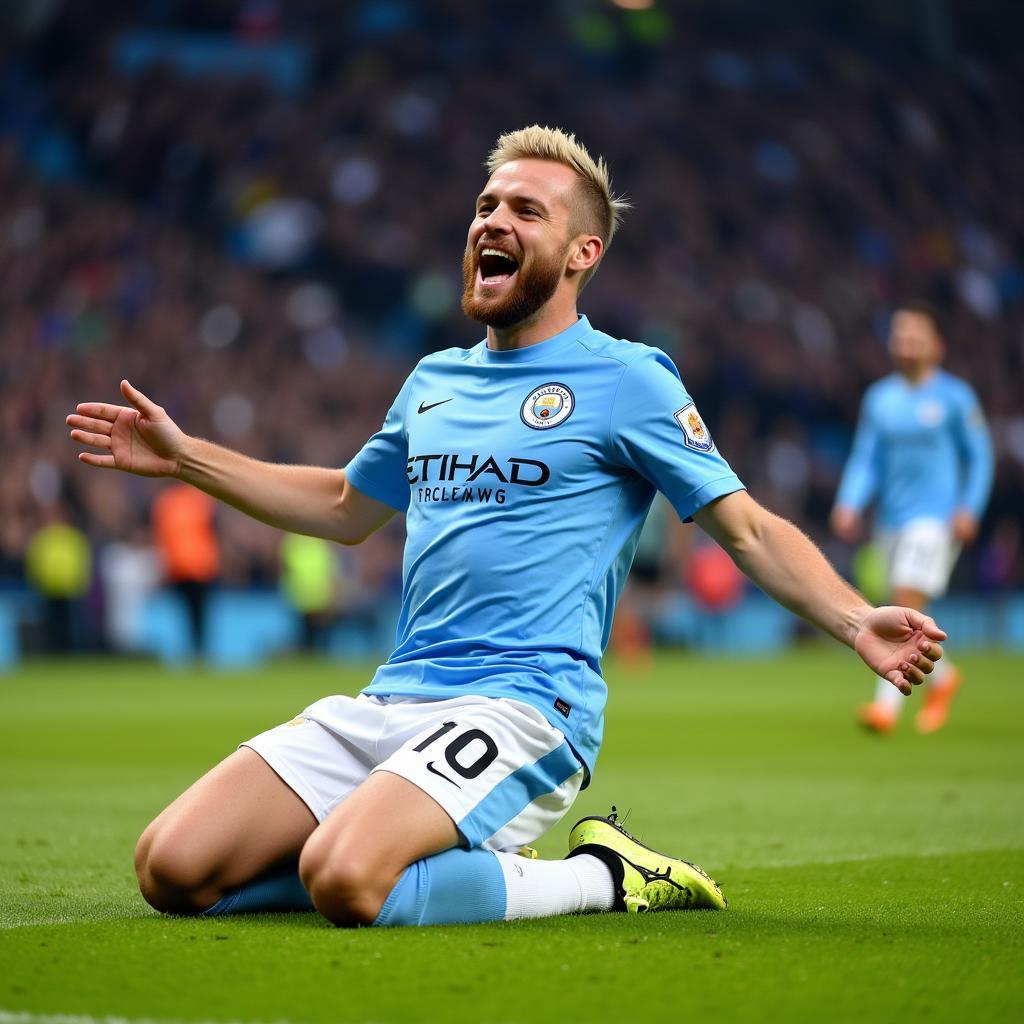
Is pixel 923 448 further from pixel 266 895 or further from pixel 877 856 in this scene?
pixel 266 895

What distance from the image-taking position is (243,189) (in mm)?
26531

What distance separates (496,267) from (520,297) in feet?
0.44

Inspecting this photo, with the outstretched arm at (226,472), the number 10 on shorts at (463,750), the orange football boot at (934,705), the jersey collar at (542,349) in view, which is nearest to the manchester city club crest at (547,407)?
the jersey collar at (542,349)

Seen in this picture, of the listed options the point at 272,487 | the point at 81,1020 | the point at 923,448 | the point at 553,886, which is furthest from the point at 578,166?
the point at 923,448

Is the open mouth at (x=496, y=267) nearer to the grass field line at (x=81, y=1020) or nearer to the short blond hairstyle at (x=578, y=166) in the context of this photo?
the short blond hairstyle at (x=578, y=166)

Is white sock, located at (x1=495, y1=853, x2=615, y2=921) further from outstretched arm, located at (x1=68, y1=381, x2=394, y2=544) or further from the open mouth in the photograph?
the open mouth

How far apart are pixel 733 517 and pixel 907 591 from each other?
6.33m

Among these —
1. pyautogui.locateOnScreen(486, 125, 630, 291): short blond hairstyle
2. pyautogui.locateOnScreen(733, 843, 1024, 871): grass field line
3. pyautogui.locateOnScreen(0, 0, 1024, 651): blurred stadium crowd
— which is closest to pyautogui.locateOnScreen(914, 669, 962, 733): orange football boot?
pyautogui.locateOnScreen(733, 843, 1024, 871): grass field line

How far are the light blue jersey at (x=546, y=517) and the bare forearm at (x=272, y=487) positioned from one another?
1.67 feet

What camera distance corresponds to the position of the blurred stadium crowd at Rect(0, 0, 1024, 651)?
2314 centimetres

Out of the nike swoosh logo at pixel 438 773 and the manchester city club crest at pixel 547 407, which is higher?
the manchester city club crest at pixel 547 407

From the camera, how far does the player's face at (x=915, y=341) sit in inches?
405

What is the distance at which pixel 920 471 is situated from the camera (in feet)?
34.9

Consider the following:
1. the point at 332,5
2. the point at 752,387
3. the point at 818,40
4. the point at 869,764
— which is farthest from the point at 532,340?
the point at 818,40
